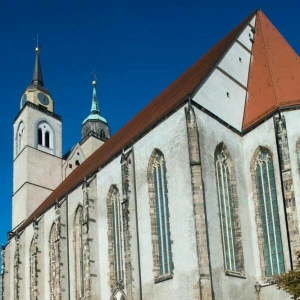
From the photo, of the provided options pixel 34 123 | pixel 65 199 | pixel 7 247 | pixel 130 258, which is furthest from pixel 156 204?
pixel 34 123

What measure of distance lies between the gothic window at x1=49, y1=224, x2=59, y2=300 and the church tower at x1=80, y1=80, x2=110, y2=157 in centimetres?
1225

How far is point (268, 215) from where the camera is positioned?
65.7ft

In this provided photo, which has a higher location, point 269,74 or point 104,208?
point 269,74

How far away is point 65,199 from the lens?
27797 mm

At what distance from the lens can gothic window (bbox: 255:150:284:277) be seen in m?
19.4

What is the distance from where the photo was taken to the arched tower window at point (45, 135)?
124ft

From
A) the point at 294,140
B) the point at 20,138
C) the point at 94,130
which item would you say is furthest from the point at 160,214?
the point at 94,130

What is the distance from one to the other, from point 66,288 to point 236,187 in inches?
423

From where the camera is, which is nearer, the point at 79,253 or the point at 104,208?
the point at 104,208

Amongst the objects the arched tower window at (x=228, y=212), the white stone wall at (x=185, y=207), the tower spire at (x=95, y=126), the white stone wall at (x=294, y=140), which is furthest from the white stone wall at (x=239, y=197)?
the tower spire at (x=95, y=126)

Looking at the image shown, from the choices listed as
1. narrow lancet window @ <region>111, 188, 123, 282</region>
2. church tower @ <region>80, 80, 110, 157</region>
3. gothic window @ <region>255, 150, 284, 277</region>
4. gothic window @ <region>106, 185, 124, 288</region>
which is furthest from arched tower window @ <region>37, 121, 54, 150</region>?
gothic window @ <region>255, 150, 284, 277</region>

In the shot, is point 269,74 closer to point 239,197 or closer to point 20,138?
point 239,197

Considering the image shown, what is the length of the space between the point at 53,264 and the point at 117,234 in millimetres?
6360

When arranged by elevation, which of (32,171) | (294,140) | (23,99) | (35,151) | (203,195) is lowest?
(203,195)
